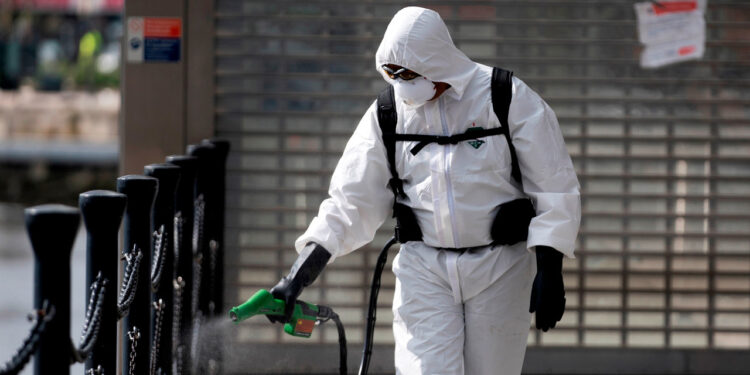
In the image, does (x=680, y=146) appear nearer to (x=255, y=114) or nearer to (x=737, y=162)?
(x=737, y=162)

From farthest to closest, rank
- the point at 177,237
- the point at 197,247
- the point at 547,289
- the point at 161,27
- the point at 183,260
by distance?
the point at 161,27
the point at 197,247
the point at 183,260
the point at 177,237
the point at 547,289

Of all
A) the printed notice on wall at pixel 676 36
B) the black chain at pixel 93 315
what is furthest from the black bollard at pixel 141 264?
the printed notice on wall at pixel 676 36

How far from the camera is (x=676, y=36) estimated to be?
20.6 ft

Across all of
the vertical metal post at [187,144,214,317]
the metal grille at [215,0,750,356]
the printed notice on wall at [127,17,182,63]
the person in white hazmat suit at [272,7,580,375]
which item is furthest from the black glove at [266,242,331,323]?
the printed notice on wall at [127,17,182,63]

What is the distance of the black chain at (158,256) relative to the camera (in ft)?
13.7

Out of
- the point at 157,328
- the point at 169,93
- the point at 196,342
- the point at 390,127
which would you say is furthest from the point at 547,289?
the point at 169,93

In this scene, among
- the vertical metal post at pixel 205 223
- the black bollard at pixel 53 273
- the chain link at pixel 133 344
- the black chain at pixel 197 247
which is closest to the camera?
the black bollard at pixel 53 273

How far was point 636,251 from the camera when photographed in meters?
6.36

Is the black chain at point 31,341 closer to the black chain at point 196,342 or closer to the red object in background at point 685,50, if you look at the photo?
the black chain at point 196,342

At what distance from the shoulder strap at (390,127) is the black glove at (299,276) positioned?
0.39m

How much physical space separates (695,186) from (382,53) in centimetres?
295

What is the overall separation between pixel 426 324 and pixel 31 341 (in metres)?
1.77

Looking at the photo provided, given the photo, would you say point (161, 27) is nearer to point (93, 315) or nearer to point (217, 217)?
point (217, 217)

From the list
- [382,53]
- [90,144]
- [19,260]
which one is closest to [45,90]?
[90,144]
